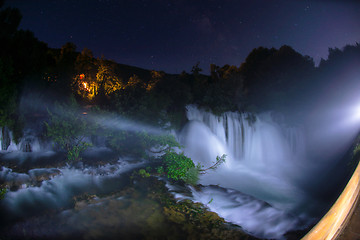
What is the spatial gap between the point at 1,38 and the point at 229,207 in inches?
597

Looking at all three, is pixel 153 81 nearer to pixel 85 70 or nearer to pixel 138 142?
pixel 138 142

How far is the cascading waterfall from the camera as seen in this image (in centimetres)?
655

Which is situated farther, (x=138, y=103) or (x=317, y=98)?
(x=317, y=98)

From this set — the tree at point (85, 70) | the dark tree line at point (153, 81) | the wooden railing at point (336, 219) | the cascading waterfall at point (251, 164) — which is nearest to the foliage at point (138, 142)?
the dark tree line at point (153, 81)

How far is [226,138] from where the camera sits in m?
16.1

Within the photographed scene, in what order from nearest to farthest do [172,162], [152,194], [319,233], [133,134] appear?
[319,233], [152,194], [172,162], [133,134]

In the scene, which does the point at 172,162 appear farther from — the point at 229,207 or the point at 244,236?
the point at 244,236

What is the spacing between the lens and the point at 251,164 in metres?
15.5

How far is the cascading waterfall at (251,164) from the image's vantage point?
Result: 6.55 meters

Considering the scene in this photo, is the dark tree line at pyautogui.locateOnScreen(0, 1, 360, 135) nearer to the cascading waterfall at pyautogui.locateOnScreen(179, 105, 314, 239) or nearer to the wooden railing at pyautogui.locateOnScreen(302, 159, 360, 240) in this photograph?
the cascading waterfall at pyautogui.locateOnScreen(179, 105, 314, 239)

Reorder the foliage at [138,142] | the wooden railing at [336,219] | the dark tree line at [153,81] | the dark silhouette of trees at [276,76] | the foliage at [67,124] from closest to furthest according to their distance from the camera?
the wooden railing at [336,219] < the foliage at [67,124] < the foliage at [138,142] < the dark tree line at [153,81] < the dark silhouette of trees at [276,76]

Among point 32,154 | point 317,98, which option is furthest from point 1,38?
point 317,98

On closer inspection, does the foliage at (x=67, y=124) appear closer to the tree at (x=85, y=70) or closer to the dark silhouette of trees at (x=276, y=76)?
the tree at (x=85, y=70)

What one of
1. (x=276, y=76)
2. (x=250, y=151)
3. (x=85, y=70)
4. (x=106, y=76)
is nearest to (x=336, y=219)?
(x=250, y=151)
